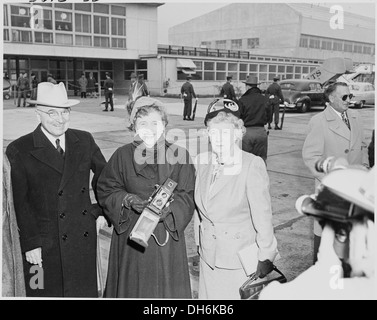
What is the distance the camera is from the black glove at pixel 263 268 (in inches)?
75.9

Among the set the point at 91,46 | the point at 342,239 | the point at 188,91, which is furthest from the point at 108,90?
the point at 342,239

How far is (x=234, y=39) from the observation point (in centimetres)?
642

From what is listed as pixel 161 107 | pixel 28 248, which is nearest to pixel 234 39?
pixel 161 107

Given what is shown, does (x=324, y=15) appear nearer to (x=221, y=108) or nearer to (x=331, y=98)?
(x=331, y=98)

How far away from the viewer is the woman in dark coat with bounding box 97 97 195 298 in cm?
210

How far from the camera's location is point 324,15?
2518 mm

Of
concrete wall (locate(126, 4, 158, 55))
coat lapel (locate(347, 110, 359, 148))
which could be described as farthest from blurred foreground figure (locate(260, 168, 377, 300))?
concrete wall (locate(126, 4, 158, 55))

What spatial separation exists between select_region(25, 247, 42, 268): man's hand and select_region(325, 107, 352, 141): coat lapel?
72.0 inches

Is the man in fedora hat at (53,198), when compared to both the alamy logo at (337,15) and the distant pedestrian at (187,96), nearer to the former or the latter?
the alamy logo at (337,15)

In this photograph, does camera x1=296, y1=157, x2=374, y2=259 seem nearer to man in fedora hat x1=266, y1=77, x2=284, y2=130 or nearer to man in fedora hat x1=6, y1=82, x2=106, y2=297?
man in fedora hat x1=6, y1=82, x2=106, y2=297

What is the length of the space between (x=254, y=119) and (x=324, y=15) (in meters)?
2.28

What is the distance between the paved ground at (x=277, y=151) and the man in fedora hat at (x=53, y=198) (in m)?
0.37
